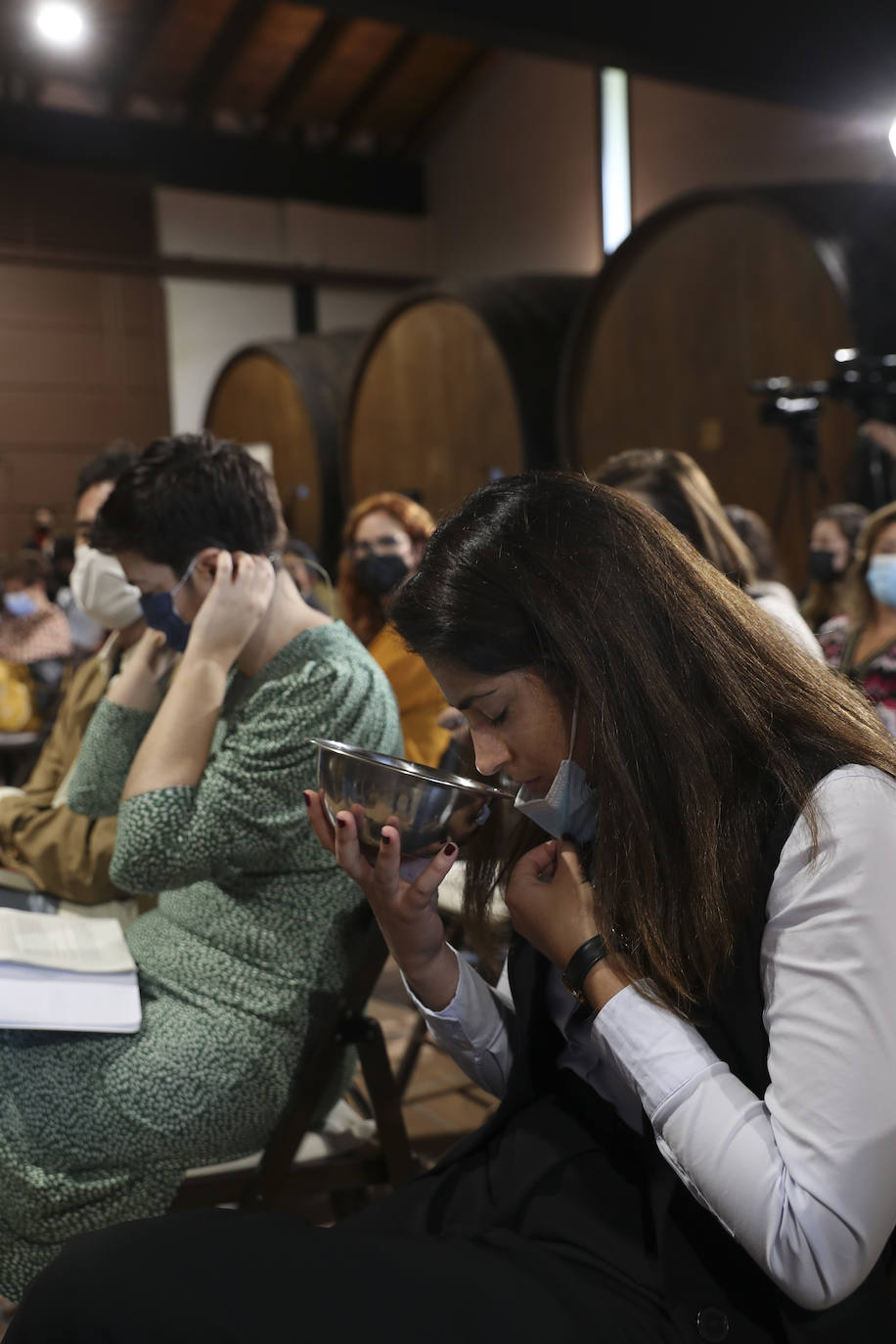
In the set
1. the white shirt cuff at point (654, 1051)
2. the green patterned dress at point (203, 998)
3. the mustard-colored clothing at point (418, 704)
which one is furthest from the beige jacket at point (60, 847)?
the white shirt cuff at point (654, 1051)

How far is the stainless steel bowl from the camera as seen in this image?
1287 mm

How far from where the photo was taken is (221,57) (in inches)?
368

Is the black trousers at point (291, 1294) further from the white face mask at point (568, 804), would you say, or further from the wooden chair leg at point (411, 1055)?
the wooden chair leg at point (411, 1055)

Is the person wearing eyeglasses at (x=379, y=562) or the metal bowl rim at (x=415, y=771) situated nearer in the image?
the metal bowl rim at (x=415, y=771)

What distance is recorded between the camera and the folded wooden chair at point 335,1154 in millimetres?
1797

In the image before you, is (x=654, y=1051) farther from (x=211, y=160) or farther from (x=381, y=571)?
(x=211, y=160)

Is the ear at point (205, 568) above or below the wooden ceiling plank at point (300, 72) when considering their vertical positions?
below

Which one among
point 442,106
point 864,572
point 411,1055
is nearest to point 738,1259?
point 411,1055

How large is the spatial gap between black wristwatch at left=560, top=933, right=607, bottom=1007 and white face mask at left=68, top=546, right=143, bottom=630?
5.79 feet

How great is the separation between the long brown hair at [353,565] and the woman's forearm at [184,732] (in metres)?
1.95

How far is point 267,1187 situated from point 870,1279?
103cm

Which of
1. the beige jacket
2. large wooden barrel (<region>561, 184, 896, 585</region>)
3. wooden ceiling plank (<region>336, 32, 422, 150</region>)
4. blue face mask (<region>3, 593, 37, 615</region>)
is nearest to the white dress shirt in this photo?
the beige jacket

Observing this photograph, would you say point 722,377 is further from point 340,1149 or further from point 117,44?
point 117,44

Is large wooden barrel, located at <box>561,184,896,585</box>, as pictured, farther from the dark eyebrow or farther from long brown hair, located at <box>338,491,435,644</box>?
the dark eyebrow
